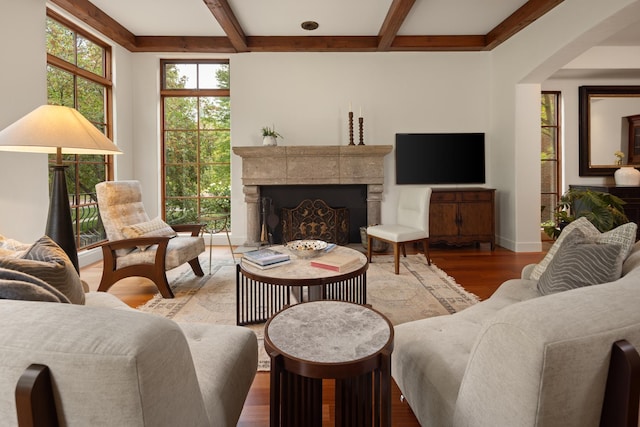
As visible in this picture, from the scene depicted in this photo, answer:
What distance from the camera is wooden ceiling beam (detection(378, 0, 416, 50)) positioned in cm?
378

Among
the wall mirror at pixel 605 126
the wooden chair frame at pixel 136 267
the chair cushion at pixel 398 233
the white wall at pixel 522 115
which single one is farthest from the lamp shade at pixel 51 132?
the wall mirror at pixel 605 126

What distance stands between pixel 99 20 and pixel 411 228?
4113 mm

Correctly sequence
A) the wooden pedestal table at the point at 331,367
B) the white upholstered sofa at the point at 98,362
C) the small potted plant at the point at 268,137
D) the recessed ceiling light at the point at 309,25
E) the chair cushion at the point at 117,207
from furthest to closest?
the small potted plant at the point at 268,137 < the recessed ceiling light at the point at 309,25 < the chair cushion at the point at 117,207 < the wooden pedestal table at the point at 331,367 < the white upholstered sofa at the point at 98,362

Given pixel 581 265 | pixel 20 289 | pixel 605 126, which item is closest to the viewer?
pixel 20 289

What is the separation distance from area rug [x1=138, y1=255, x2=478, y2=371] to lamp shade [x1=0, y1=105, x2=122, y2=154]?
4.13 ft

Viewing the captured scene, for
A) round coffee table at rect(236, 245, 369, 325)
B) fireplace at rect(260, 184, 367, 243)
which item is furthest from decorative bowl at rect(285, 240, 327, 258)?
fireplace at rect(260, 184, 367, 243)

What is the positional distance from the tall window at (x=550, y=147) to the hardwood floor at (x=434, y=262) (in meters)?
1.49

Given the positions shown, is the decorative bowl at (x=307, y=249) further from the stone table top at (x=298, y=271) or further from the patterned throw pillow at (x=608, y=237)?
the patterned throw pillow at (x=608, y=237)

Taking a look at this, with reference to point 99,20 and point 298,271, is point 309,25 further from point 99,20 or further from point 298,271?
point 298,271

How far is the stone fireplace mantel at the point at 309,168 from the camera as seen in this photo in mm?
4883

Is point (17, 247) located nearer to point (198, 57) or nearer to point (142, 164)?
point (142, 164)

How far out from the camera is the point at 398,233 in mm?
3697

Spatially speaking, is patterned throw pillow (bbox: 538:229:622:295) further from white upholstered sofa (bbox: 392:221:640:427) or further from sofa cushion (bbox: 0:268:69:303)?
sofa cushion (bbox: 0:268:69:303)

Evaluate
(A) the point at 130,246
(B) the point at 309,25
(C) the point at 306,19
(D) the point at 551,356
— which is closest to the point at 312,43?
(B) the point at 309,25
